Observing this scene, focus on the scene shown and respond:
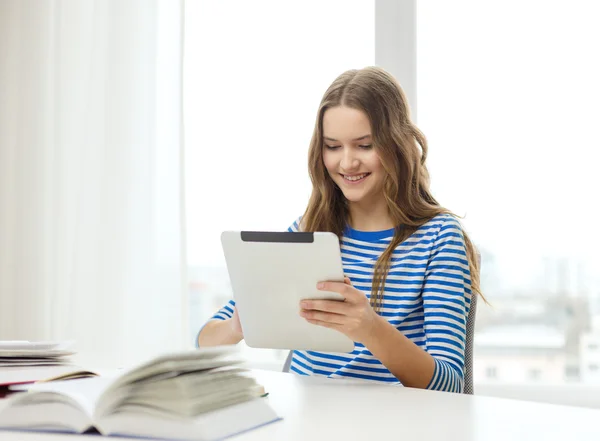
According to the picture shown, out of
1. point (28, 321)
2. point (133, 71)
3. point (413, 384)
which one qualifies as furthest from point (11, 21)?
point (413, 384)

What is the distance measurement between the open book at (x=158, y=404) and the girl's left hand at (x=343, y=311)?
340 mm

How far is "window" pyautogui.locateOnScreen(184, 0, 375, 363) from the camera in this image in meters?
2.62

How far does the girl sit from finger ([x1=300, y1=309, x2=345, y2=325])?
0.17 m

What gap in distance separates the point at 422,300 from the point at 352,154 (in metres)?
0.36

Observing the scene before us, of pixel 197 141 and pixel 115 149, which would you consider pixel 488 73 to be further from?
pixel 115 149

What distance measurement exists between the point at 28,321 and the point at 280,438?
211cm

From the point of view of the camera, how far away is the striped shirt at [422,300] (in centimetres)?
145

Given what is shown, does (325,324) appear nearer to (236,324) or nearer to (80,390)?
(236,324)

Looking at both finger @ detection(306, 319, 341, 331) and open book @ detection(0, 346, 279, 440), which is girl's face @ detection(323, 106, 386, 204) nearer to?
finger @ detection(306, 319, 341, 331)

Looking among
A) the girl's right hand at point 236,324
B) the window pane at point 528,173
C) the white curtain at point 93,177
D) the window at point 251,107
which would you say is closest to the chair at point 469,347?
the girl's right hand at point 236,324

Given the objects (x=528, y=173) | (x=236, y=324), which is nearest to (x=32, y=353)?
(x=236, y=324)

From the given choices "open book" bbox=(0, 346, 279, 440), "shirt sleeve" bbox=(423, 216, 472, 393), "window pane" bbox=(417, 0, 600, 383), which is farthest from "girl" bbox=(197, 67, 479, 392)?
"window pane" bbox=(417, 0, 600, 383)

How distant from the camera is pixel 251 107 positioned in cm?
267

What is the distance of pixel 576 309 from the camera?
2.35m
